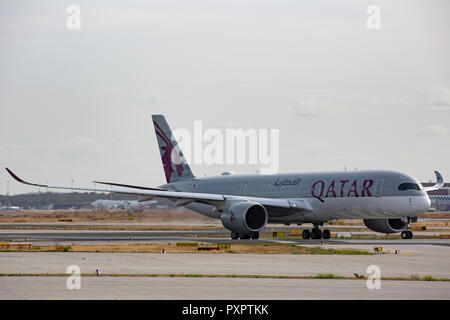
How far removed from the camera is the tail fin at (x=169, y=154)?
69125 mm

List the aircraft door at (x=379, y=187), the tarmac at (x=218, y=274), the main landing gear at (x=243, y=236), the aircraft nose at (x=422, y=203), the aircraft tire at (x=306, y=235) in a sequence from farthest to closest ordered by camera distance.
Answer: the aircraft tire at (x=306, y=235) → the main landing gear at (x=243, y=236) → the aircraft door at (x=379, y=187) → the aircraft nose at (x=422, y=203) → the tarmac at (x=218, y=274)

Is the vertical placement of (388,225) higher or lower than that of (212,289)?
lower

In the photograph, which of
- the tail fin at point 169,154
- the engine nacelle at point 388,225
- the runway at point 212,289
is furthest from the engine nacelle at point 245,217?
the runway at point 212,289

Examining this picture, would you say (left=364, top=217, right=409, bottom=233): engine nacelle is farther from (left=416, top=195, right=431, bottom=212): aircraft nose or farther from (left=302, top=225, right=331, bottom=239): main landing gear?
(left=416, top=195, right=431, bottom=212): aircraft nose

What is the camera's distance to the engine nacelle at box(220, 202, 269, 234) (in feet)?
173

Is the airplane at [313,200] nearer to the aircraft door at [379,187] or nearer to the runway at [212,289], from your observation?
the aircraft door at [379,187]

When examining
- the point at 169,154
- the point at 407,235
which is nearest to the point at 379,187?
the point at 407,235

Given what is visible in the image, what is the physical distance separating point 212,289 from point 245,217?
28.9 metres

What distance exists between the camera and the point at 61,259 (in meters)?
35.0

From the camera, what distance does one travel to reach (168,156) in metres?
69.4

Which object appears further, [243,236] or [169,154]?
[169,154]

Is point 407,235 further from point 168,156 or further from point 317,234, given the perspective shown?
point 168,156
